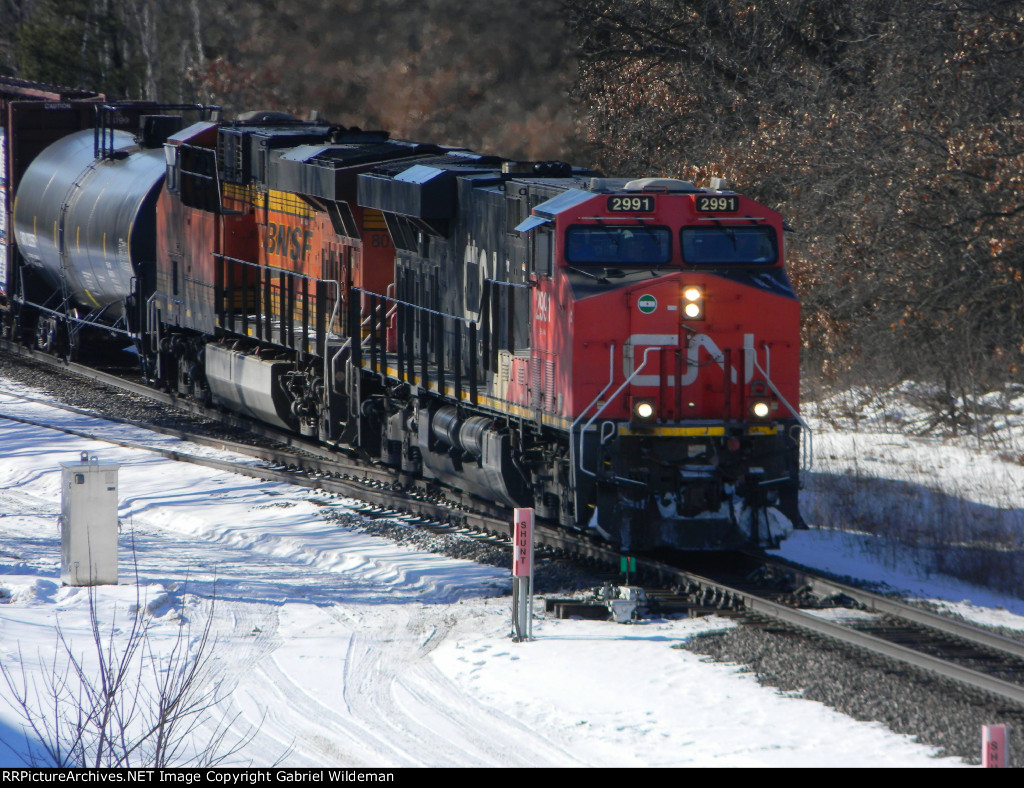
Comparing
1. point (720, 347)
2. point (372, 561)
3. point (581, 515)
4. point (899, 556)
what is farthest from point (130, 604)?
point (899, 556)

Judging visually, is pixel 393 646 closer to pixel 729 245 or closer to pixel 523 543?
pixel 523 543

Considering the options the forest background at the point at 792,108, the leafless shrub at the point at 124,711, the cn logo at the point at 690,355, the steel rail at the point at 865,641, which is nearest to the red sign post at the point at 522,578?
the steel rail at the point at 865,641

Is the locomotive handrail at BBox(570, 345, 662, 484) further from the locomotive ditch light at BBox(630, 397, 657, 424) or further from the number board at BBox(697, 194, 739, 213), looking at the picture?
the number board at BBox(697, 194, 739, 213)

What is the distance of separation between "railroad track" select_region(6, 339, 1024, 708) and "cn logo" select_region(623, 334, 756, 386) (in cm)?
162

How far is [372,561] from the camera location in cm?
1301

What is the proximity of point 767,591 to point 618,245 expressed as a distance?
3275 millimetres

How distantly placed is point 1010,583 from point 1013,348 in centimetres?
915

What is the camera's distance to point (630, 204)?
40.0 ft

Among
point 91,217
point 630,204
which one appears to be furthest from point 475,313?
point 91,217

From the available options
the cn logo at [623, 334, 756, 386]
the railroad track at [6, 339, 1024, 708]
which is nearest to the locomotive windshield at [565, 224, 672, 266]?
the cn logo at [623, 334, 756, 386]

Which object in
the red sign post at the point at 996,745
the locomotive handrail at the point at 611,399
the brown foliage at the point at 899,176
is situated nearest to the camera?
the red sign post at the point at 996,745

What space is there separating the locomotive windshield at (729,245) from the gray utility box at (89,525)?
5.46 metres

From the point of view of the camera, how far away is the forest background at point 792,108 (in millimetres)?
20469

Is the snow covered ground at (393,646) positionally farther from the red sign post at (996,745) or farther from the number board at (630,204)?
the number board at (630,204)
